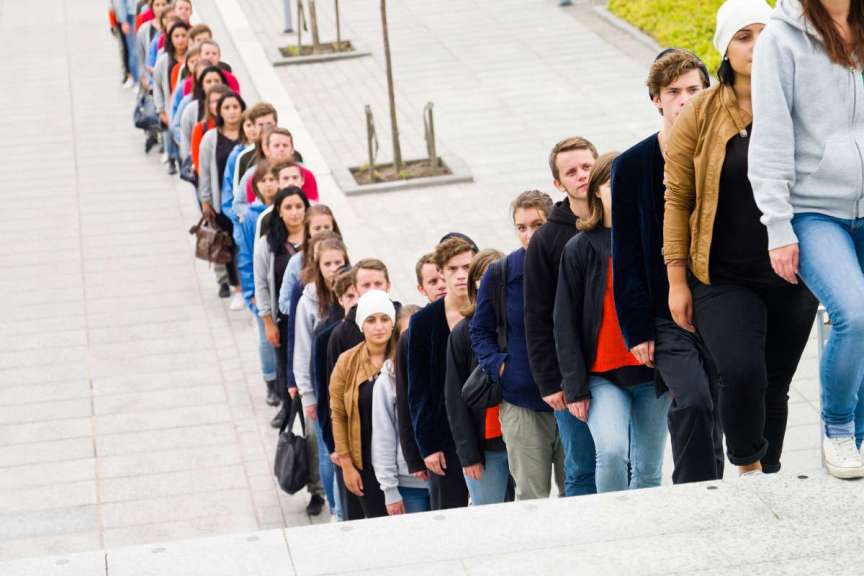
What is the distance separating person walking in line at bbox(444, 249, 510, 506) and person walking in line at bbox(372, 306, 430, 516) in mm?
589

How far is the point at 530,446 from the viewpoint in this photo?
8070 millimetres

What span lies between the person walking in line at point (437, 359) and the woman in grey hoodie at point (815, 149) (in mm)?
2896

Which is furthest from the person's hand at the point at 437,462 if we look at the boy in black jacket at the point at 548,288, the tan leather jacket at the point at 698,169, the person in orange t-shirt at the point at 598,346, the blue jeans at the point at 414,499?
the tan leather jacket at the point at 698,169

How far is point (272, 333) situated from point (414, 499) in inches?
118

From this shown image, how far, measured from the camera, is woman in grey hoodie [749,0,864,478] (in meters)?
5.66

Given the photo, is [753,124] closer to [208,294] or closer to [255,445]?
[255,445]

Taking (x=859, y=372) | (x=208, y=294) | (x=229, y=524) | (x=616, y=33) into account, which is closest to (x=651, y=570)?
(x=859, y=372)

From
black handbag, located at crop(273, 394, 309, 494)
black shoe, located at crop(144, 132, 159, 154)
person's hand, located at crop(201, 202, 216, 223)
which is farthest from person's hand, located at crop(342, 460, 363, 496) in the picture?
black shoe, located at crop(144, 132, 159, 154)

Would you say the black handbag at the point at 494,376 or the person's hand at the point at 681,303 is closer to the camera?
the person's hand at the point at 681,303

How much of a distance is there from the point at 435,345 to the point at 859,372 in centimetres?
309

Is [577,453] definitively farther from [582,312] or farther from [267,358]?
[267,358]

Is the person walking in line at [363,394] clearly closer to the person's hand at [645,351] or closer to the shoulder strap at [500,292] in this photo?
the shoulder strap at [500,292]

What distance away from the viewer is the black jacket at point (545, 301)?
7.45m

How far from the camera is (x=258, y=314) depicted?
12.5 meters
